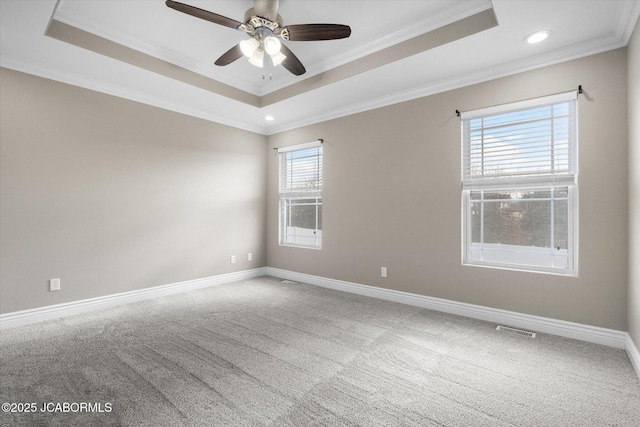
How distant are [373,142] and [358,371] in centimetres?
279

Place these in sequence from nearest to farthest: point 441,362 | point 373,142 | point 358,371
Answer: point 358,371 < point 441,362 < point 373,142

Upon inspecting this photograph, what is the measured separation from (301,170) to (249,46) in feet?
8.45

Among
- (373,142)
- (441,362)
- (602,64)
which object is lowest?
(441,362)

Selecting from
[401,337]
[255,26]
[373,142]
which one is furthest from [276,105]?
[401,337]

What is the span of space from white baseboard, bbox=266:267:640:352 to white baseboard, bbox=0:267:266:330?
1.77 meters

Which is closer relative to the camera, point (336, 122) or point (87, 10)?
point (87, 10)

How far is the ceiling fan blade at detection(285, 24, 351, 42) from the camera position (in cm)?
216

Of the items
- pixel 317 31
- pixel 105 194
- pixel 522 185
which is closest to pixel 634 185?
pixel 522 185

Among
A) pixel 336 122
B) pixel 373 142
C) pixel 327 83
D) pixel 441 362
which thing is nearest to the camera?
pixel 441 362

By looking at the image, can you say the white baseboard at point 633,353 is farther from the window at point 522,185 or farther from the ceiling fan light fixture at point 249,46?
the ceiling fan light fixture at point 249,46

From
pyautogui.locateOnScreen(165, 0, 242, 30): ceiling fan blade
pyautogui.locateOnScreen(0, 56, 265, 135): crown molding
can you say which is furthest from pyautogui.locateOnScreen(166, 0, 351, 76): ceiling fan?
pyautogui.locateOnScreen(0, 56, 265, 135): crown molding

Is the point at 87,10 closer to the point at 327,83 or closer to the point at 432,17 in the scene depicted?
the point at 327,83

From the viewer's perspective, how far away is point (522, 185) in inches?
113

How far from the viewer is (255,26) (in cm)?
228
